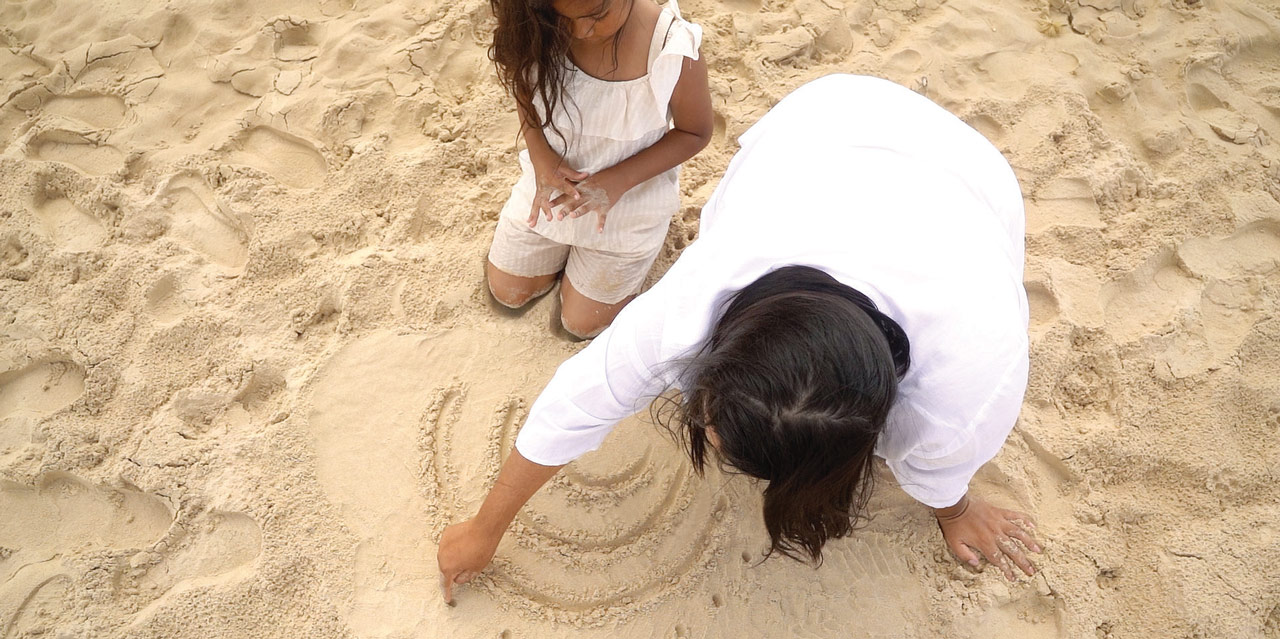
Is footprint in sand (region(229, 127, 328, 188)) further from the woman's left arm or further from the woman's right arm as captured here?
the woman's right arm

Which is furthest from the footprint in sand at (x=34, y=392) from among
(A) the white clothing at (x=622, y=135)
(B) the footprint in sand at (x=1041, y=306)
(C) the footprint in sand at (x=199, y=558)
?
(B) the footprint in sand at (x=1041, y=306)

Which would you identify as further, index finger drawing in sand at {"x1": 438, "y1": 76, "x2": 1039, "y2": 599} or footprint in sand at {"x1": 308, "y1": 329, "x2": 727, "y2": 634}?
footprint in sand at {"x1": 308, "y1": 329, "x2": 727, "y2": 634}

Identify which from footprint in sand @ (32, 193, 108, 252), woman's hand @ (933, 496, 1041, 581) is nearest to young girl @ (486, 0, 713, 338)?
woman's hand @ (933, 496, 1041, 581)

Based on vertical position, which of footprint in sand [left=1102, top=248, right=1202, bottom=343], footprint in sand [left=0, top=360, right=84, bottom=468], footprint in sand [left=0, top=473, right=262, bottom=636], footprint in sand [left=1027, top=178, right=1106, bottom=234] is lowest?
footprint in sand [left=1102, top=248, right=1202, bottom=343]

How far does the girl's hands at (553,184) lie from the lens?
1.58 m

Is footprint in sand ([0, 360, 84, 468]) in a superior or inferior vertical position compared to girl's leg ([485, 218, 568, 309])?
superior

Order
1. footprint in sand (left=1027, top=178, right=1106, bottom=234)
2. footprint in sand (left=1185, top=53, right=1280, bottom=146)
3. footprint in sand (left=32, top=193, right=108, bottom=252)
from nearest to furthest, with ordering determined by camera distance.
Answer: footprint in sand (left=32, top=193, right=108, bottom=252), footprint in sand (left=1027, top=178, right=1106, bottom=234), footprint in sand (left=1185, top=53, right=1280, bottom=146)

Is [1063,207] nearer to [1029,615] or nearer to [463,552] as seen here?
[1029,615]

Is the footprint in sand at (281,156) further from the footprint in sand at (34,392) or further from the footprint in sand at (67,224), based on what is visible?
the footprint in sand at (34,392)

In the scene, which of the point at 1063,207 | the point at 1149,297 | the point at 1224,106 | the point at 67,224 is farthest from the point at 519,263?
the point at 1224,106

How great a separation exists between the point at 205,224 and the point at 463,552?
1.14m

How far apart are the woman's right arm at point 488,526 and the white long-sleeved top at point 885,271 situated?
3.2 inches

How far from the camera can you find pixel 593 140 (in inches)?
61.4

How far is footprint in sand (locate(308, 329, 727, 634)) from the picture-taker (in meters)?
1.60
